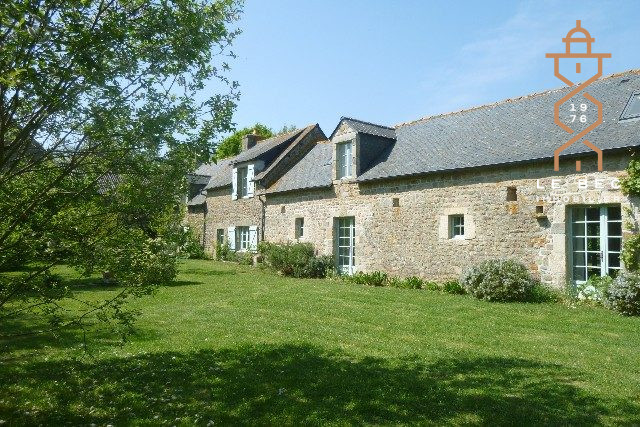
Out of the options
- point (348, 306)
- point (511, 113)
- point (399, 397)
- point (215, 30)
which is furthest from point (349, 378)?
point (511, 113)

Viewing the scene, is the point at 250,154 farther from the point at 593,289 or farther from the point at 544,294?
the point at 593,289

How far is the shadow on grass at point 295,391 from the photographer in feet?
13.1

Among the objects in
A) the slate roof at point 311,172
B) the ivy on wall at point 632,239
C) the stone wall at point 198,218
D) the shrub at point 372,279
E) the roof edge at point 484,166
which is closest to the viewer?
the ivy on wall at point 632,239

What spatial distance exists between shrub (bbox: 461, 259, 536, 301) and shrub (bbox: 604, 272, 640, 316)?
1.73 m

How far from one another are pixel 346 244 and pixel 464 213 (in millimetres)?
4729

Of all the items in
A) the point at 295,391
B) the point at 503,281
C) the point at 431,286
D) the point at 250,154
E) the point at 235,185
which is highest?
the point at 250,154

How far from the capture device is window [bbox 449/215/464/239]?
40.2 ft

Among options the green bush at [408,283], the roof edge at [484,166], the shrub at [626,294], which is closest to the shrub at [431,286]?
the green bush at [408,283]

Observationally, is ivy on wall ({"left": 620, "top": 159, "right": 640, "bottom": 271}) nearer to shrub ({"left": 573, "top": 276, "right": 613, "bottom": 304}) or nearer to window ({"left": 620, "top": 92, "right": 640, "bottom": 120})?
shrub ({"left": 573, "top": 276, "right": 613, "bottom": 304})

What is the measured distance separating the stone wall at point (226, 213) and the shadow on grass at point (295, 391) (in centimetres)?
1403

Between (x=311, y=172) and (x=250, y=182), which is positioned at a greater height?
(x=311, y=172)

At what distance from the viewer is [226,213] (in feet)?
72.1

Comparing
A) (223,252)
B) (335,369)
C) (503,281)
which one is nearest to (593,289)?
(503,281)

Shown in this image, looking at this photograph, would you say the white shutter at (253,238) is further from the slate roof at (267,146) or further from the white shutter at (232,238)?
the slate roof at (267,146)
